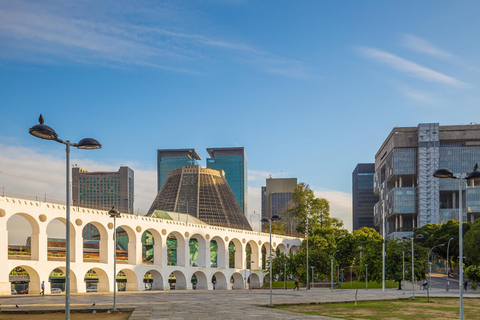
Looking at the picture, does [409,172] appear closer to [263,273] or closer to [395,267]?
[263,273]

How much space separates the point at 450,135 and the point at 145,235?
7573 cm

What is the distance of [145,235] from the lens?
380 ft

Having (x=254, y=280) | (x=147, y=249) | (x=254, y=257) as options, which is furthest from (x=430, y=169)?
(x=147, y=249)

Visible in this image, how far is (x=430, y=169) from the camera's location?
125 metres

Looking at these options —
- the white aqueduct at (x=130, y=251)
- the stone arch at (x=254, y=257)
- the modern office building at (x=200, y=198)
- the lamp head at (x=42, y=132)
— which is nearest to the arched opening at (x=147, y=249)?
the modern office building at (x=200, y=198)

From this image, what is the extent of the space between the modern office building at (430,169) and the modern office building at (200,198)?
38.7 m

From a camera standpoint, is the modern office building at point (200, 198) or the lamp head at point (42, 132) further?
the modern office building at point (200, 198)

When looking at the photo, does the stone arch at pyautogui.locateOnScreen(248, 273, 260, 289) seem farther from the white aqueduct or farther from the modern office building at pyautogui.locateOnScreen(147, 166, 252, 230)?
the modern office building at pyautogui.locateOnScreen(147, 166, 252, 230)

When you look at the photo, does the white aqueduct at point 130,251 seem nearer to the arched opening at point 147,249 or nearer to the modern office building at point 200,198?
the arched opening at point 147,249

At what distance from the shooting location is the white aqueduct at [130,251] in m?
53.4

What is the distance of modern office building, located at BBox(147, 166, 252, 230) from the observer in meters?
132

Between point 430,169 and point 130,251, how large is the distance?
82.1 m

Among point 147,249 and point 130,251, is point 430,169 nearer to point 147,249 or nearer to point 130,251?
point 147,249

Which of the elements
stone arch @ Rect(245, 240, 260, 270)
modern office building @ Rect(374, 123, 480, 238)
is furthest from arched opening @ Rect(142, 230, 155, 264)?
modern office building @ Rect(374, 123, 480, 238)
